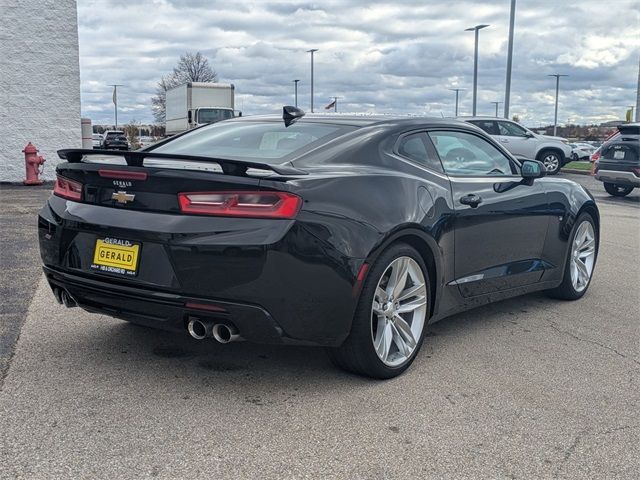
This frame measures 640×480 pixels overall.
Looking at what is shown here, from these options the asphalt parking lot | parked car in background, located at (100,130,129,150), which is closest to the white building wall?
the asphalt parking lot

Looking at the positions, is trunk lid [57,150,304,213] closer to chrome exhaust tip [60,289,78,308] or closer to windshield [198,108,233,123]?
chrome exhaust tip [60,289,78,308]

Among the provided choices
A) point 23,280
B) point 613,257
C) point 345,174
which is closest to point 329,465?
point 345,174

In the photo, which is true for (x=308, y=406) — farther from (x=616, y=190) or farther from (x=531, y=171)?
(x=616, y=190)

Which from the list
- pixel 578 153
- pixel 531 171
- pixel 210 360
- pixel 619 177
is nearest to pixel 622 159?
pixel 619 177

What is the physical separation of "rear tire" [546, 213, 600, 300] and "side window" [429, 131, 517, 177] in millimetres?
1051

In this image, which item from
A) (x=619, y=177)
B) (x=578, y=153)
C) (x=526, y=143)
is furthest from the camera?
(x=578, y=153)

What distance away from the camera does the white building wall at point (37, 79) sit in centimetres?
1684

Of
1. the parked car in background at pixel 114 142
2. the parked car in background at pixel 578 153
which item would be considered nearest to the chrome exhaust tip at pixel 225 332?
the parked car in background at pixel 578 153

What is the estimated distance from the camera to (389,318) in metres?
4.02

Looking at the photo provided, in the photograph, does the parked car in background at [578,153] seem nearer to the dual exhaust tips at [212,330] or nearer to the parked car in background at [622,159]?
the parked car in background at [622,159]

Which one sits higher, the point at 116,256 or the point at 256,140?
→ the point at 256,140

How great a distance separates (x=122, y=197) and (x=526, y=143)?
1930cm

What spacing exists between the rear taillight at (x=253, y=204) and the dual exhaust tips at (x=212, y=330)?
53 centimetres

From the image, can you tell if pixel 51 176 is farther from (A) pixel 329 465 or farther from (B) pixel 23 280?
(A) pixel 329 465
